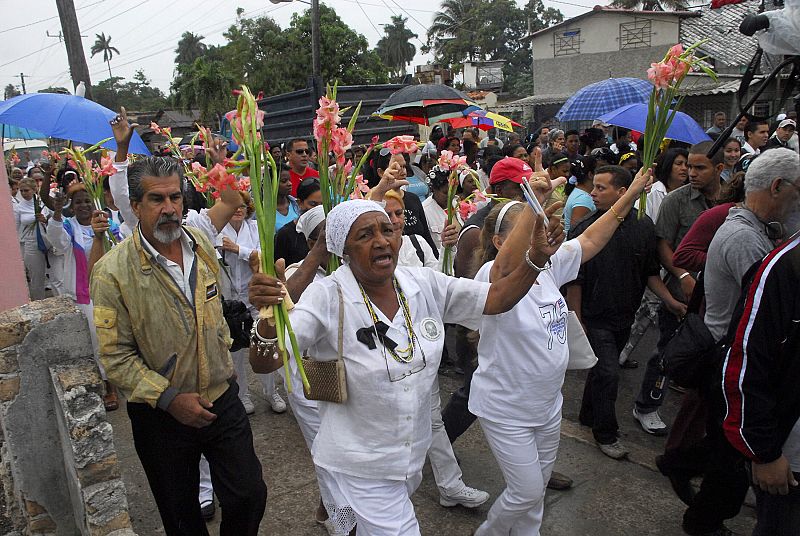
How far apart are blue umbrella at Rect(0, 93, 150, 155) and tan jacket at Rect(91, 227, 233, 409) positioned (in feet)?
9.71

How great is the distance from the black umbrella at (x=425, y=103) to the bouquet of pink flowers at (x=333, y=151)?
527 cm

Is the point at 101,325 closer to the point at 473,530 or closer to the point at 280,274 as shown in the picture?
the point at 280,274

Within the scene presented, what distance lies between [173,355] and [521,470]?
5.66 ft

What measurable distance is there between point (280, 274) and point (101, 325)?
85 cm

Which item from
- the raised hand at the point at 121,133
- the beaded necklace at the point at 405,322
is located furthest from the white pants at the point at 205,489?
the beaded necklace at the point at 405,322

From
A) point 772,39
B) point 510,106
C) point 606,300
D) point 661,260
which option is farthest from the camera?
point 510,106

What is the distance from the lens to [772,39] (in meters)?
2.12

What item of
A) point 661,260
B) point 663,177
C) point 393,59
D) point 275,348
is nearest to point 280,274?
point 275,348

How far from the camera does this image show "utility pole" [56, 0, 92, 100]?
1047cm

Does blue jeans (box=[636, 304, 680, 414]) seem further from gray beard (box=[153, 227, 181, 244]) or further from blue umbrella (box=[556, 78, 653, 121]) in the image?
blue umbrella (box=[556, 78, 653, 121])

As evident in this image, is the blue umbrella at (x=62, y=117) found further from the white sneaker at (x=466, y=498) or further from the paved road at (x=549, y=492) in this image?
the white sneaker at (x=466, y=498)

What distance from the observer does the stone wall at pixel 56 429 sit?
2.96 meters

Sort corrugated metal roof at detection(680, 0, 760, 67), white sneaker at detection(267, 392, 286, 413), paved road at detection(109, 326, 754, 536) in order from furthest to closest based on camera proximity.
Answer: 1. corrugated metal roof at detection(680, 0, 760, 67)
2. white sneaker at detection(267, 392, 286, 413)
3. paved road at detection(109, 326, 754, 536)

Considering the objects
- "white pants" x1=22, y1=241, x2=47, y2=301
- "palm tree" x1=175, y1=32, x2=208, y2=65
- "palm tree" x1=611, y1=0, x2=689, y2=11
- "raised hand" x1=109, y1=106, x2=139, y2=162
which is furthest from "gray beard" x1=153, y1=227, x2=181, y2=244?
"palm tree" x1=175, y1=32, x2=208, y2=65
